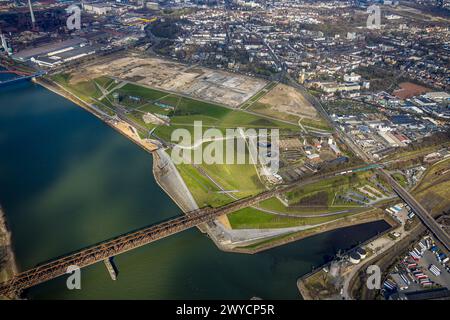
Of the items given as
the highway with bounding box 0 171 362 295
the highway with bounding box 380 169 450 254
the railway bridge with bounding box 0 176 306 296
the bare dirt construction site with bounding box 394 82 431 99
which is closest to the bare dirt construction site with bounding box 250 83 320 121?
the highway with bounding box 380 169 450 254

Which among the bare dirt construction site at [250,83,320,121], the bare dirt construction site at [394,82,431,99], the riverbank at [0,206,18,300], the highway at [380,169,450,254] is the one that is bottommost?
the riverbank at [0,206,18,300]

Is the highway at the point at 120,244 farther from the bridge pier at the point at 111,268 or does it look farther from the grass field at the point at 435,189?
the grass field at the point at 435,189

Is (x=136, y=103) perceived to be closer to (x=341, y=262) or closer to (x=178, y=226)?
(x=178, y=226)

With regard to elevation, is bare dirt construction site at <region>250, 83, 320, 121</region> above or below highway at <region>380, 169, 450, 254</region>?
below

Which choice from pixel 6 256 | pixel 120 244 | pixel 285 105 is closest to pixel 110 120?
pixel 6 256

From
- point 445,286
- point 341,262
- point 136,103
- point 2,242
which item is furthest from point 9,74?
point 445,286

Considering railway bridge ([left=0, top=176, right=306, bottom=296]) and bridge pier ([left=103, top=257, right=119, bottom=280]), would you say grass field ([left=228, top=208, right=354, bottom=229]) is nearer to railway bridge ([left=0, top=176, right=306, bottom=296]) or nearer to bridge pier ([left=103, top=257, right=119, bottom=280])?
railway bridge ([left=0, top=176, right=306, bottom=296])

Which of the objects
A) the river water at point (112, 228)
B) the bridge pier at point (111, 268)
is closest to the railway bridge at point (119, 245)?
the bridge pier at point (111, 268)
